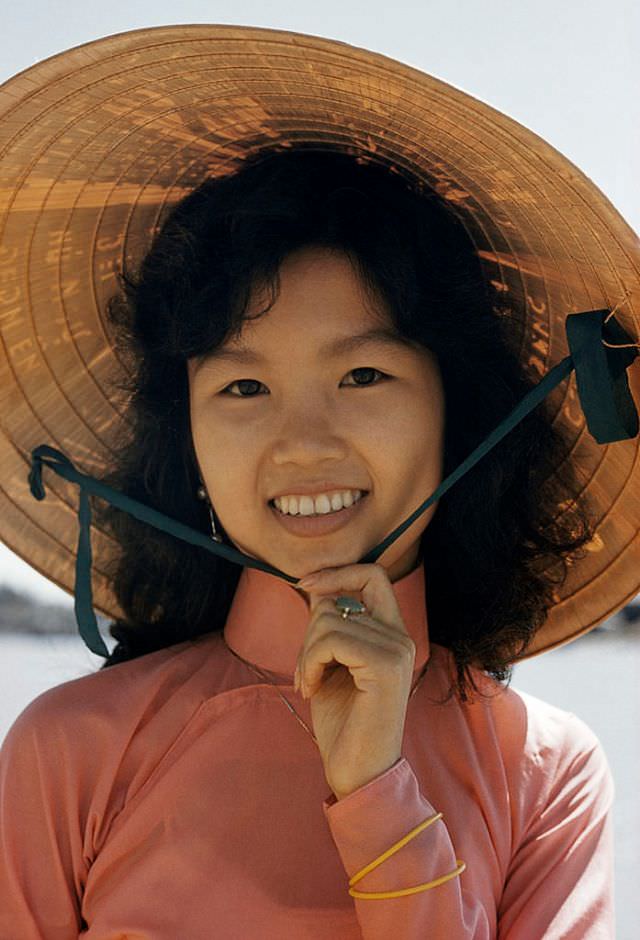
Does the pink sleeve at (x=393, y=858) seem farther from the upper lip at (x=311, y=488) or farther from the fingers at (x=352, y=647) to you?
the upper lip at (x=311, y=488)

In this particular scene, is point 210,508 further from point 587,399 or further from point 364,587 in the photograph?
point 587,399

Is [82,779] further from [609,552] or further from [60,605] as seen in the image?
[60,605]

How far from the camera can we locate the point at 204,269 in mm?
1480

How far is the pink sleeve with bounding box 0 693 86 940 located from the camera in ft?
4.43

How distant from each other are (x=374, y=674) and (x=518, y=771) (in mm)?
318

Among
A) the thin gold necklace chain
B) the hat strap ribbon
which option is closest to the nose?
the hat strap ribbon

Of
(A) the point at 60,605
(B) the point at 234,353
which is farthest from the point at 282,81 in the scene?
(A) the point at 60,605

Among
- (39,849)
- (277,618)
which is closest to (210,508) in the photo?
(277,618)

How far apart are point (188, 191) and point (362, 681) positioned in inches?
23.3

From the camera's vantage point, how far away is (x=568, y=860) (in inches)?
57.6

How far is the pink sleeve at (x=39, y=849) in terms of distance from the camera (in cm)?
135

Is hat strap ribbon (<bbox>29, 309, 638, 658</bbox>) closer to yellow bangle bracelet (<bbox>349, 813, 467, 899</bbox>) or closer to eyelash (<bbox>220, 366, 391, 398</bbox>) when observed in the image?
eyelash (<bbox>220, 366, 391, 398</bbox>)

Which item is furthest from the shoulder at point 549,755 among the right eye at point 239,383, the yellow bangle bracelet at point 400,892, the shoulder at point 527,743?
the right eye at point 239,383

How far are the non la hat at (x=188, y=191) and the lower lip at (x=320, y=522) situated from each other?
0.14ft
